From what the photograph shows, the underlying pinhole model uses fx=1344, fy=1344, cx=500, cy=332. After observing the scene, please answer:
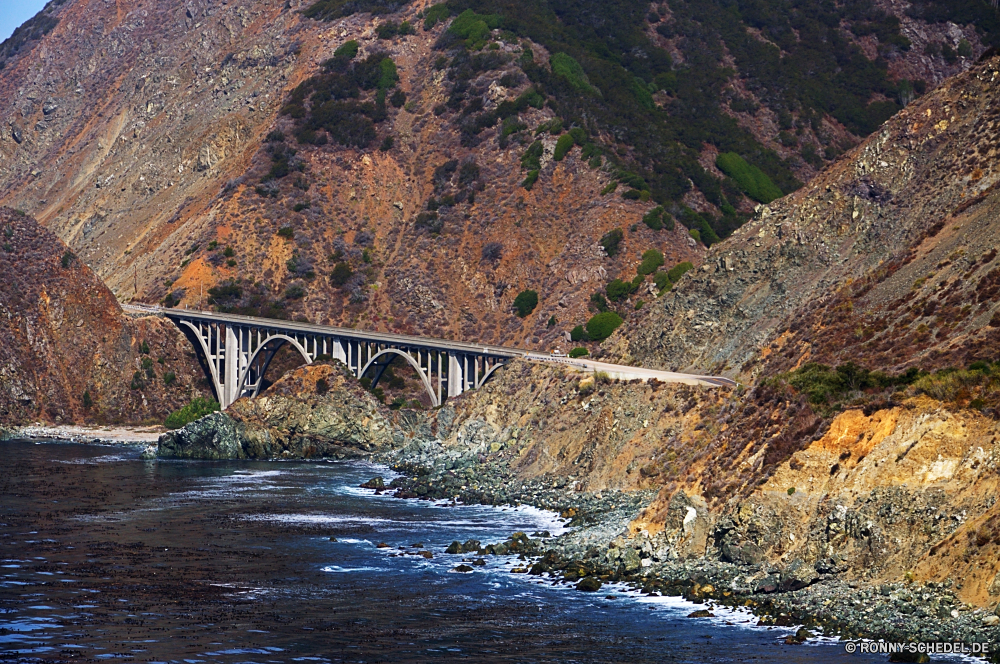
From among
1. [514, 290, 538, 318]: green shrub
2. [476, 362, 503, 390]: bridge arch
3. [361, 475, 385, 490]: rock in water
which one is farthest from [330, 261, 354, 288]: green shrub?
[361, 475, 385, 490]: rock in water

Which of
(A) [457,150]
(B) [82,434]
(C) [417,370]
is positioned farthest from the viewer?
(A) [457,150]

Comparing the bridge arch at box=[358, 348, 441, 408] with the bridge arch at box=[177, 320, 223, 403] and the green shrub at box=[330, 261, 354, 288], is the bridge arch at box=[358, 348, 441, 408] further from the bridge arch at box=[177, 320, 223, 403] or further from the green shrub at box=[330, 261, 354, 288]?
the green shrub at box=[330, 261, 354, 288]

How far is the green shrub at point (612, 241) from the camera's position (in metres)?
132

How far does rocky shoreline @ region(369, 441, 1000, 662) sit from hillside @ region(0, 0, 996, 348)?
60.4 m

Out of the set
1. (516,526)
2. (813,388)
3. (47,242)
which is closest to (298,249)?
(47,242)

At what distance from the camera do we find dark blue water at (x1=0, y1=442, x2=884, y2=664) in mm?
43375

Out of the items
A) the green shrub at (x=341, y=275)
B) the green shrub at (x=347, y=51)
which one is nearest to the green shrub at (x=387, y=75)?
the green shrub at (x=347, y=51)

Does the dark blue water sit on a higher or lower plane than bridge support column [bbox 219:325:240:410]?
lower

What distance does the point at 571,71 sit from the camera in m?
163

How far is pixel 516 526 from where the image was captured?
67625 millimetres

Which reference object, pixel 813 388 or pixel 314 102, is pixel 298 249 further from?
pixel 813 388

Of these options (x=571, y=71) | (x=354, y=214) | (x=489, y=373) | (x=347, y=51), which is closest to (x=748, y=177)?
(x=571, y=71)

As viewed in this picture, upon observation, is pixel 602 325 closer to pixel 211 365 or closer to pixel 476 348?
pixel 476 348

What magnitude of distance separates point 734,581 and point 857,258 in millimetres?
39158
